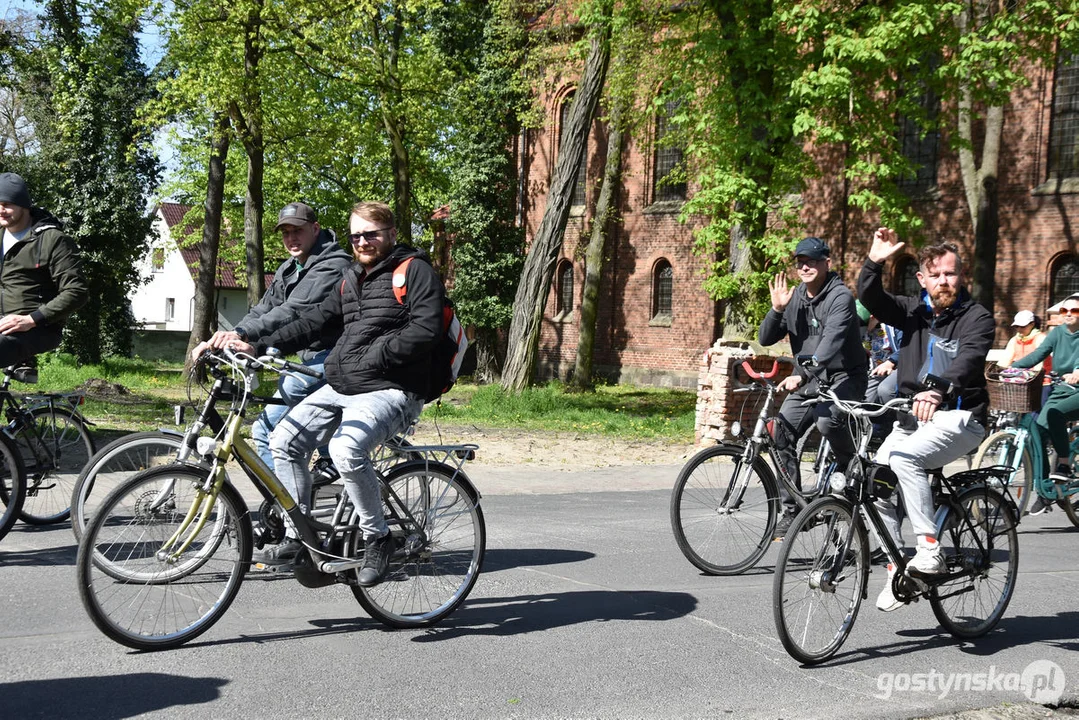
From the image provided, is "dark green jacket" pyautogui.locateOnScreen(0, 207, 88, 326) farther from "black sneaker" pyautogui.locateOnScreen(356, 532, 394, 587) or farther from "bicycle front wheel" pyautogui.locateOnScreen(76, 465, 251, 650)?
"black sneaker" pyautogui.locateOnScreen(356, 532, 394, 587)

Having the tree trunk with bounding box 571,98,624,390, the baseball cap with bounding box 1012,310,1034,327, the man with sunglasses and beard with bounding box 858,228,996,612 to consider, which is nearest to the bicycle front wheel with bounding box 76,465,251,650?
the man with sunglasses and beard with bounding box 858,228,996,612

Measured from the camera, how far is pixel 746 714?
427 centimetres

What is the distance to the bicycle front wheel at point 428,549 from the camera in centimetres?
520

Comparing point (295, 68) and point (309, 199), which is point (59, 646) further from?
point (309, 199)

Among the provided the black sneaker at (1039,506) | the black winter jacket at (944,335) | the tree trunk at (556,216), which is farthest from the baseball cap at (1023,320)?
the tree trunk at (556,216)

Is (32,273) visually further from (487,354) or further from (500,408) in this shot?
(487,354)

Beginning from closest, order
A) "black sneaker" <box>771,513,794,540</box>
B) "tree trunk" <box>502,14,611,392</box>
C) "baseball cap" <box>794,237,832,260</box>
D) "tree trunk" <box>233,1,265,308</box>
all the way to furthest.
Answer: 1. "black sneaker" <box>771,513,794,540</box>
2. "baseball cap" <box>794,237,832,260</box>
3. "tree trunk" <box>233,1,265,308</box>
4. "tree trunk" <box>502,14,611,392</box>

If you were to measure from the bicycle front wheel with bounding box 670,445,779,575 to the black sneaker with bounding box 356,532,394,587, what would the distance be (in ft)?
7.67

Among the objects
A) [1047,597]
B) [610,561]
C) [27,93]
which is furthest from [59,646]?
[27,93]

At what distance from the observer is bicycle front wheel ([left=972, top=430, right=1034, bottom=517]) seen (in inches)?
372

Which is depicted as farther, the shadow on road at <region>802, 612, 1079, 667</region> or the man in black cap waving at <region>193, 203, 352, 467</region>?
the man in black cap waving at <region>193, 203, 352, 467</region>

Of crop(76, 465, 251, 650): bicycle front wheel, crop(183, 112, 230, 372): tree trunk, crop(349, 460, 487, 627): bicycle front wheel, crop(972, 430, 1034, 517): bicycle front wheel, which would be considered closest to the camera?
crop(76, 465, 251, 650): bicycle front wheel

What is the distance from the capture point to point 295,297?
19.7 feet

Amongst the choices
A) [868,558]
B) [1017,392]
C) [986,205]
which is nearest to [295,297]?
[868,558]
